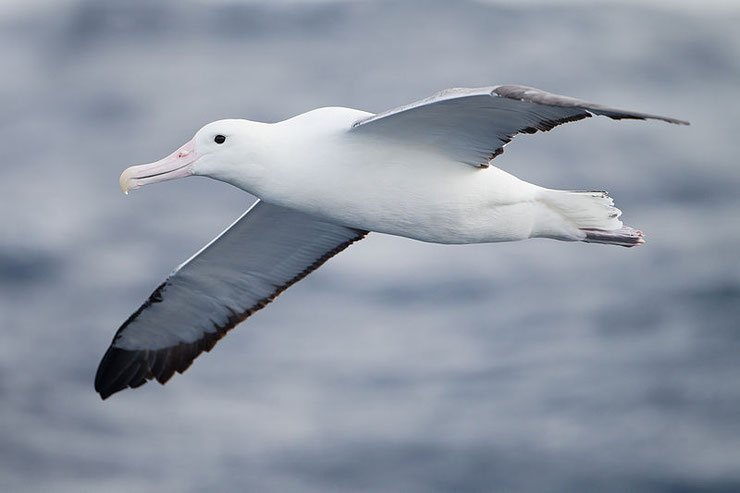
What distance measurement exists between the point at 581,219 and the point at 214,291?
2989 millimetres

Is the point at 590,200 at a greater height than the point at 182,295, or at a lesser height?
greater

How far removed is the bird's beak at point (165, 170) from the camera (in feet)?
24.0

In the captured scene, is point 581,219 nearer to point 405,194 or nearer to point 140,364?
point 405,194

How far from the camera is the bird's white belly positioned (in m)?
7.18

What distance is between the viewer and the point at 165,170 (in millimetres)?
7332

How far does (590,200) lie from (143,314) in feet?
11.7

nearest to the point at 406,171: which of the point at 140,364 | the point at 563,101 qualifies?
the point at 563,101

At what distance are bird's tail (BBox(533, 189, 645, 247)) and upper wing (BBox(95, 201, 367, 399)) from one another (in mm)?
1865

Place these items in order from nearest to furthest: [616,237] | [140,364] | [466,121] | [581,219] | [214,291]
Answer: [466,121]
[581,219]
[616,237]
[214,291]
[140,364]

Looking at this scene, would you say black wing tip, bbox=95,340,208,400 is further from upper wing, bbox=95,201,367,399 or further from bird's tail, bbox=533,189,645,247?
bird's tail, bbox=533,189,645,247

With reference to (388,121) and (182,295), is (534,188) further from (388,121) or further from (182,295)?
(182,295)

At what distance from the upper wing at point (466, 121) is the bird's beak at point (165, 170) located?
1.07m

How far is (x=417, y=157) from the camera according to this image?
7.39m

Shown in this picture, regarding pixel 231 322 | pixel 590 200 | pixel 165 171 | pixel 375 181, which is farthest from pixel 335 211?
pixel 231 322
